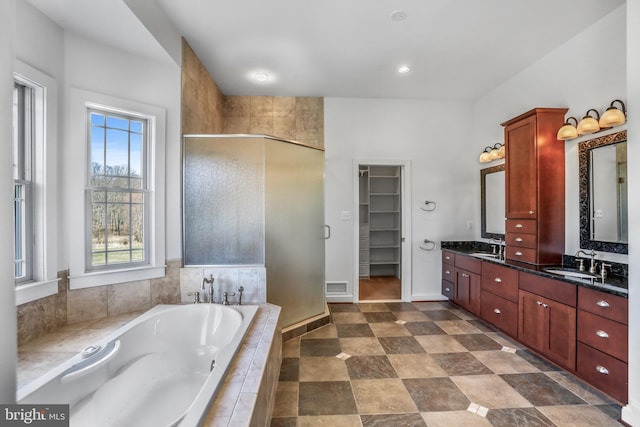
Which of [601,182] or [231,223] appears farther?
[231,223]

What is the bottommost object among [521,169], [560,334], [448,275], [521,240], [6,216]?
[560,334]

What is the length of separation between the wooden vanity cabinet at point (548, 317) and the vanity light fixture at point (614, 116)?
4.20 feet

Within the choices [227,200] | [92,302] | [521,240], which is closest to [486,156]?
[521,240]

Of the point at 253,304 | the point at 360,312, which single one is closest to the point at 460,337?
the point at 360,312

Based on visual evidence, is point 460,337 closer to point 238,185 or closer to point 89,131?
point 238,185

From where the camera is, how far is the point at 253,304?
2.59m

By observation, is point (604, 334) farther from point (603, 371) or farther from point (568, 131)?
point (568, 131)

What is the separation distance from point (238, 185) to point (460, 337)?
8.66 ft

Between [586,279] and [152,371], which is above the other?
[586,279]

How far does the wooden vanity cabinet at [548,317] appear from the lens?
86.3 inches

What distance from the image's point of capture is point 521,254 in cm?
288

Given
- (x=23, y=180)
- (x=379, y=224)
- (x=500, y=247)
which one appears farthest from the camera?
(x=379, y=224)

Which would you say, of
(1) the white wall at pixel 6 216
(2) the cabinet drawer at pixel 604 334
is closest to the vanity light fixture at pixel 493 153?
(2) the cabinet drawer at pixel 604 334

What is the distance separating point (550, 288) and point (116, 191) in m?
3.57
